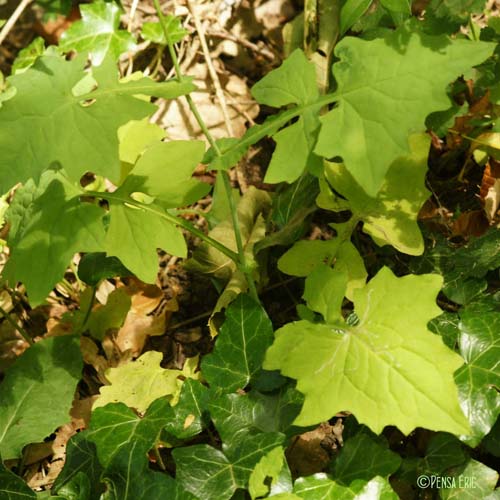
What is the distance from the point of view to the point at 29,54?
2.59m

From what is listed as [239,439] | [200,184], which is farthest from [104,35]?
[239,439]

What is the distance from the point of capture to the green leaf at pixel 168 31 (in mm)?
2482

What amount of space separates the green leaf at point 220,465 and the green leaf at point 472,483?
47cm

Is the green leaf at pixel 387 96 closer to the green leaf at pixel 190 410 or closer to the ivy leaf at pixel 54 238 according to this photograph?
the ivy leaf at pixel 54 238

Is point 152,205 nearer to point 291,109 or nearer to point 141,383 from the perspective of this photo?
point 291,109

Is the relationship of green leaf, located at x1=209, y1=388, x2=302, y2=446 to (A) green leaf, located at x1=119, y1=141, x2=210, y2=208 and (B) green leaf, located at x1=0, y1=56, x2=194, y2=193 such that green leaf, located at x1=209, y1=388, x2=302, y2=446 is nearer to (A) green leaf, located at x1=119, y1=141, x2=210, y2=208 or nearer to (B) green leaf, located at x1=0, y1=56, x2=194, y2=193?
(A) green leaf, located at x1=119, y1=141, x2=210, y2=208

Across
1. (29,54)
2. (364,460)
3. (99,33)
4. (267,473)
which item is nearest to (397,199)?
(364,460)

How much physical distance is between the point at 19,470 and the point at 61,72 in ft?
4.21

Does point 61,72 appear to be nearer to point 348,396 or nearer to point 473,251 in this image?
point 348,396

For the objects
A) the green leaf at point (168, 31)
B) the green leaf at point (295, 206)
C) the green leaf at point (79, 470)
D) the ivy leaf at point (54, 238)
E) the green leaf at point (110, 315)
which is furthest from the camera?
the green leaf at point (168, 31)

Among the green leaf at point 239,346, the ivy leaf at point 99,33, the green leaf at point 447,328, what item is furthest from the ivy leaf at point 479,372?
the ivy leaf at point 99,33

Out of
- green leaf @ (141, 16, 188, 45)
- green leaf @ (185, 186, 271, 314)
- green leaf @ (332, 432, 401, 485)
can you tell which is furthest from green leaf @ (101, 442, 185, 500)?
green leaf @ (141, 16, 188, 45)

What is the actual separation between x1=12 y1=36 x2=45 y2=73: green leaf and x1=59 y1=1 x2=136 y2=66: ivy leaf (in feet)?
0.30

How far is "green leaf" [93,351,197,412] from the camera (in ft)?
6.14
